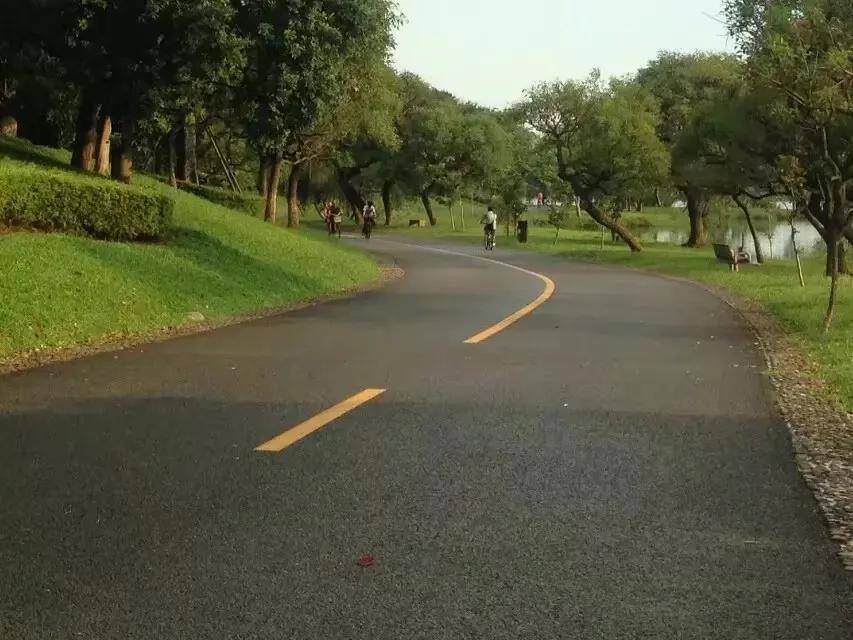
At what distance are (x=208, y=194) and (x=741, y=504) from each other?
33.4 meters

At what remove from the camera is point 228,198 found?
36.8 m

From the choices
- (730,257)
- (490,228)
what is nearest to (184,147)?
(490,228)

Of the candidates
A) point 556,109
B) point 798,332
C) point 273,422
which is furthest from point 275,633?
point 556,109

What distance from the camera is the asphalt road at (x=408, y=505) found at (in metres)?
3.87

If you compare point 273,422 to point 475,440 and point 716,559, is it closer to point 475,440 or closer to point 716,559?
point 475,440

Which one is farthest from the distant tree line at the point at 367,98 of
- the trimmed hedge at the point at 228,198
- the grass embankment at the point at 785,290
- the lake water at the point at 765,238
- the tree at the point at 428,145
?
the tree at the point at 428,145

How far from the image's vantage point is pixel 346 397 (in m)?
8.37

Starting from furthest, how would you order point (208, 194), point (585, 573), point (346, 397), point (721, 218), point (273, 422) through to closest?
1. point (721, 218)
2. point (208, 194)
3. point (346, 397)
4. point (273, 422)
5. point (585, 573)

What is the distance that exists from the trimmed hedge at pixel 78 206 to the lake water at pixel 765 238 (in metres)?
33.6

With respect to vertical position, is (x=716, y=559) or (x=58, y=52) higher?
(x=58, y=52)

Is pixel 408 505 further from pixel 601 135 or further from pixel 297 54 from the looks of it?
pixel 601 135

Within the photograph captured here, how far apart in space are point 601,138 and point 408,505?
39.9m

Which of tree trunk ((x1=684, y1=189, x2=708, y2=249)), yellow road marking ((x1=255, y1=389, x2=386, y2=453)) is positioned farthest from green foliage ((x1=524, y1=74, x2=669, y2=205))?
yellow road marking ((x1=255, y1=389, x2=386, y2=453))

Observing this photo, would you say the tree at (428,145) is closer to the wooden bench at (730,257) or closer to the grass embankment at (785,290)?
the grass embankment at (785,290)
